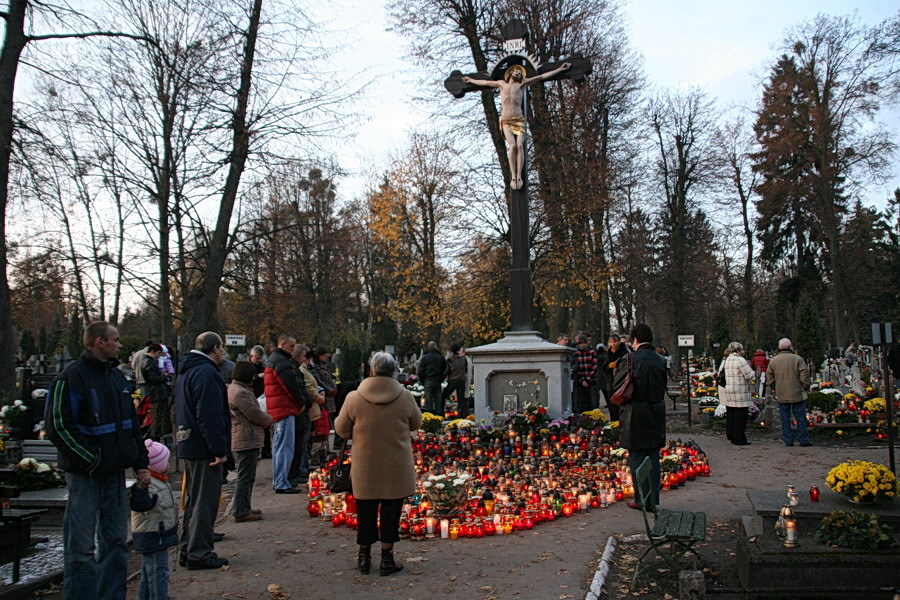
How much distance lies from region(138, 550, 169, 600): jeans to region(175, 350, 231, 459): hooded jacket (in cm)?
115

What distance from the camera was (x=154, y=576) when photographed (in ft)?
15.4

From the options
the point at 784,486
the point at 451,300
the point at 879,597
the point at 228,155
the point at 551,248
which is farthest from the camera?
the point at 451,300

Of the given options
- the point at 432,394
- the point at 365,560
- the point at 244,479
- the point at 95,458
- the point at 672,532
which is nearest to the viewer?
the point at 95,458

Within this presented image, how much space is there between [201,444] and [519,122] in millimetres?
8509

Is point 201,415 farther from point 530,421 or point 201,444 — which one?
point 530,421

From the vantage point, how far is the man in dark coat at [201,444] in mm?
5789

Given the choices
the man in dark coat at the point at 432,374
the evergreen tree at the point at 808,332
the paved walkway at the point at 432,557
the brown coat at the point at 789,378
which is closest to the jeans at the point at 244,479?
the paved walkway at the point at 432,557

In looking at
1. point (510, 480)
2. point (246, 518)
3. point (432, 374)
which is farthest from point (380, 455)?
point (432, 374)

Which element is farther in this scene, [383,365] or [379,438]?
[383,365]

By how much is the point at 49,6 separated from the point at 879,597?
12786 mm

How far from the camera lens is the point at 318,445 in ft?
38.3

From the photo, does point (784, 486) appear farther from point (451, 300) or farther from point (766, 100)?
point (766, 100)

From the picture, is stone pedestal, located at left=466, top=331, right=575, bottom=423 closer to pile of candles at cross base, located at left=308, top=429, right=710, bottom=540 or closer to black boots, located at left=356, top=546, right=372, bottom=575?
pile of candles at cross base, located at left=308, top=429, right=710, bottom=540

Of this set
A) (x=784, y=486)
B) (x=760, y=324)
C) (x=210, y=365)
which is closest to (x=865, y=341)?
(x=760, y=324)
